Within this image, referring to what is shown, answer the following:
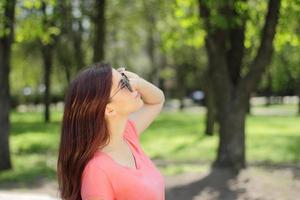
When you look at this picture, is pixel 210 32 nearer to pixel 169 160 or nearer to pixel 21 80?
pixel 169 160

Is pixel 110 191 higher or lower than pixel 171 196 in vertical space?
higher

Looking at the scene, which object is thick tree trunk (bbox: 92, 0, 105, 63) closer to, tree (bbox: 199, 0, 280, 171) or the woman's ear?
tree (bbox: 199, 0, 280, 171)

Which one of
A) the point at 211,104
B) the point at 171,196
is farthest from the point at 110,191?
the point at 211,104

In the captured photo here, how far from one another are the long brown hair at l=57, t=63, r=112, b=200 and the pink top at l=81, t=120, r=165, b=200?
2.3 inches

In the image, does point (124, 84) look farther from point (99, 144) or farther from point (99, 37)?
point (99, 37)

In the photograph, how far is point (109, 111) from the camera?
8.48 ft

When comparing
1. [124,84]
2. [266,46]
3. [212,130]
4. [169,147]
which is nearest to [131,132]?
[124,84]

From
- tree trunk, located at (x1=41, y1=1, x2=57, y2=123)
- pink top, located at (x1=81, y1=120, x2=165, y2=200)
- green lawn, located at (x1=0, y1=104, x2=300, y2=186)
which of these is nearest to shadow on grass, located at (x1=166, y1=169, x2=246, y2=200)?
green lawn, located at (x1=0, y1=104, x2=300, y2=186)

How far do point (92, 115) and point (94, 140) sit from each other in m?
0.10

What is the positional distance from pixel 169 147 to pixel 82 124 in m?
14.8

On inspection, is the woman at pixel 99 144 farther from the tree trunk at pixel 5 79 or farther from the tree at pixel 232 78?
the tree trunk at pixel 5 79

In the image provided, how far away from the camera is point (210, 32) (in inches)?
446

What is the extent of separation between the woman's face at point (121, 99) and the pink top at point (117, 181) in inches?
7.8

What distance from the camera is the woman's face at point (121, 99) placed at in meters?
2.58
